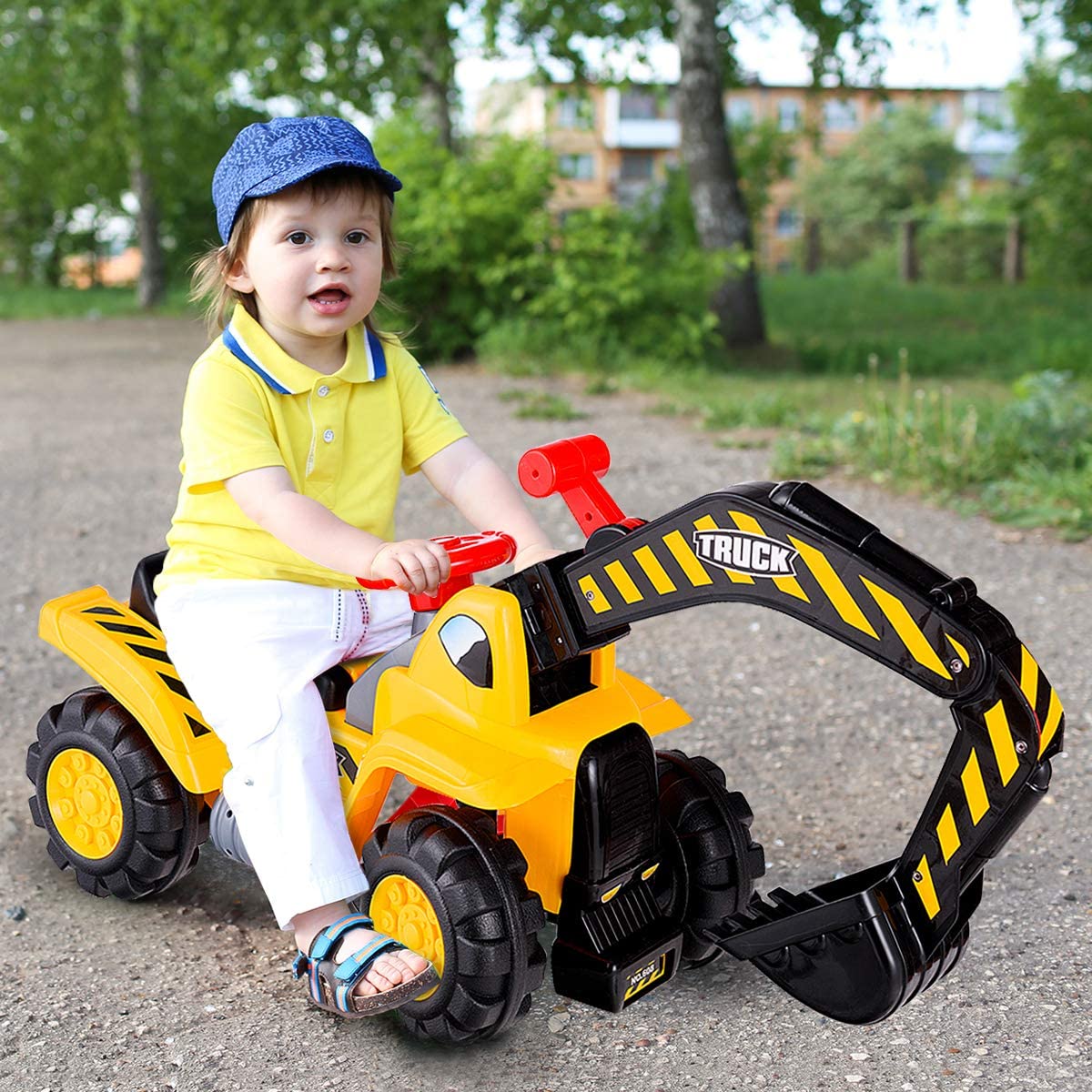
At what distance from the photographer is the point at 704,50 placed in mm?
10664

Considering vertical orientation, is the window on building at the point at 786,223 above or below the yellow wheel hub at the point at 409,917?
below

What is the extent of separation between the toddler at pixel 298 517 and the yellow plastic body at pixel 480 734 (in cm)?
8

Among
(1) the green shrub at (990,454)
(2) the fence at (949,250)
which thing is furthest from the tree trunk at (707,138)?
(2) the fence at (949,250)

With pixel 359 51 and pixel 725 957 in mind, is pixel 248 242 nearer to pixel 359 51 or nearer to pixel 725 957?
pixel 725 957

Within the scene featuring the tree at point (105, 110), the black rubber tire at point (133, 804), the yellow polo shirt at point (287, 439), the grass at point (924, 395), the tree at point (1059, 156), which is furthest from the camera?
the tree at point (1059, 156)

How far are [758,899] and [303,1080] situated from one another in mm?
808

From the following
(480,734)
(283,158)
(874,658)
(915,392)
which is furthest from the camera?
(915,392)

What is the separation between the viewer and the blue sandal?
6.87ft

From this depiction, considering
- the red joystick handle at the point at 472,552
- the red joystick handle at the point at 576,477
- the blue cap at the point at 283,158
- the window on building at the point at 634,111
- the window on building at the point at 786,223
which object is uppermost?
the window on building at the point at 634,111

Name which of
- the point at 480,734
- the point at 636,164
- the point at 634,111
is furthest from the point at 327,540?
the point at 636,164

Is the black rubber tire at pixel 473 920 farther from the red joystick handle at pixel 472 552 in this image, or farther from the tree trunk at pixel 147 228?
the tree trunk at pixel 147 228

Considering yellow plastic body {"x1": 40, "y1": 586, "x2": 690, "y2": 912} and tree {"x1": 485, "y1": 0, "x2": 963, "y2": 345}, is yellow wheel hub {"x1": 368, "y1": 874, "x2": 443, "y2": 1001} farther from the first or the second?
tree {"x1": 485, "y1": 0, "x2": 963, "y2": 345}

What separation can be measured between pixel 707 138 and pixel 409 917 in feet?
32.2

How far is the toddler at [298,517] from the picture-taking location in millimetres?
2240
